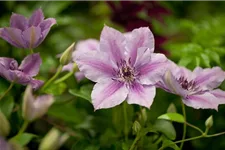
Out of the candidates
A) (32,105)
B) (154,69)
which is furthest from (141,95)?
(32,105)

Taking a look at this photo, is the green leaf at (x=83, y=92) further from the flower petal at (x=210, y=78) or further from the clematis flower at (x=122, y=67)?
the flower petal at (x=210, y=78)

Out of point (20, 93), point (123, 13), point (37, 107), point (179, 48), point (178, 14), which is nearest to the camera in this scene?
point (37, 107)

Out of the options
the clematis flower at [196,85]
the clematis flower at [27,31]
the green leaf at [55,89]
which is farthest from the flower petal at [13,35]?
the clematis flower at [196,85]

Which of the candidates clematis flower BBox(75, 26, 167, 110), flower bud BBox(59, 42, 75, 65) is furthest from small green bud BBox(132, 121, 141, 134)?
flower bud BBox(59, 42, 75, 65)

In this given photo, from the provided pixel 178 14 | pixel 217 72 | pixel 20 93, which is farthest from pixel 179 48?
pixel 178 14

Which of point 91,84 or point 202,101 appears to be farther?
point 91,84

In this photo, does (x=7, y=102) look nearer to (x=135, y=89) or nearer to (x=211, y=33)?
(x=135, y=89)

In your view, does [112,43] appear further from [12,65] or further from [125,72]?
[12,65]
